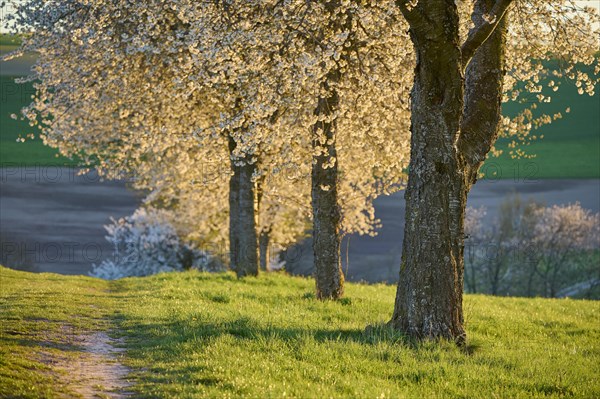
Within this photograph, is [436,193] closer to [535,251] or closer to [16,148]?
[535,251]

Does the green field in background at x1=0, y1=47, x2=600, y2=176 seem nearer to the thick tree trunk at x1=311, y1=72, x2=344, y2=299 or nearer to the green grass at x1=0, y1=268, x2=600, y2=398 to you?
the green grass at x1=0, y1=268, x2=600, y2=398

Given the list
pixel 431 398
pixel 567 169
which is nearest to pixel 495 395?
pixel 431 398

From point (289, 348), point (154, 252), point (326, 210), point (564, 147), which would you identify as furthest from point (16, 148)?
point (289, 348)

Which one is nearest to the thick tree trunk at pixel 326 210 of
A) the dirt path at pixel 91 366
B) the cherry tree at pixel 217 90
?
the cherry tree at pixel 217 90

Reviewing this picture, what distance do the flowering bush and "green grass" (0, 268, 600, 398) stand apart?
3205 centimetres

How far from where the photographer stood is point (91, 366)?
12.5 metres

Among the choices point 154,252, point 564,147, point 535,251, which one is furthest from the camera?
point 564,147

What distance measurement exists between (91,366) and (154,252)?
1716 inches

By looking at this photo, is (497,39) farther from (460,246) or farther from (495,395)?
(495,395)

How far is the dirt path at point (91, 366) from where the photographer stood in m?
10.7

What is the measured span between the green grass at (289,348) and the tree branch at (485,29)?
5970 mm

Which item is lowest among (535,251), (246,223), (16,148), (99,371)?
(535,251)

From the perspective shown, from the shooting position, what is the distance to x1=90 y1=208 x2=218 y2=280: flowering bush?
55.1m

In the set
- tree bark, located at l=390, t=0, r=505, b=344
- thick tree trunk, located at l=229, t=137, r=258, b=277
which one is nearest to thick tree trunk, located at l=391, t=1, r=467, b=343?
tree bark, located at l=390, t=0, r=505, b=344
